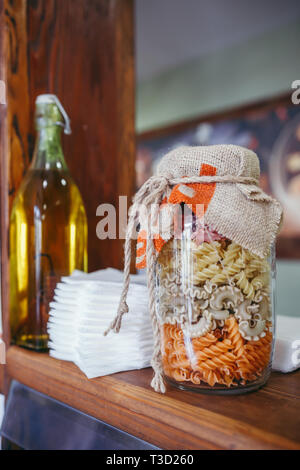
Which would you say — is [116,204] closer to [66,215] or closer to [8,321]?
[66,215]

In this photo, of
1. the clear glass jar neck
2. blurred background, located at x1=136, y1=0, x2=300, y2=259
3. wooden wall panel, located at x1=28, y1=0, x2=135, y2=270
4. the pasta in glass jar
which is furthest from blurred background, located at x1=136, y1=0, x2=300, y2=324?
the pasta in glass jar

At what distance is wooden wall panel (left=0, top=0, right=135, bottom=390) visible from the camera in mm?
674

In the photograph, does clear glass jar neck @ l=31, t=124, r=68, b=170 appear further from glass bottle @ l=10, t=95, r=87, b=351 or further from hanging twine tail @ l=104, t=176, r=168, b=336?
hanging twine tail @ l=104, t=176, r=168, b=336

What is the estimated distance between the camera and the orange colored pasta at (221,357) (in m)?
0.41

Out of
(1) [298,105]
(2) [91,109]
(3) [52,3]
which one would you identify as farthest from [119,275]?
(1) [298,105]

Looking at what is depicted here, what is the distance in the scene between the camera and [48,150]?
2.14ft

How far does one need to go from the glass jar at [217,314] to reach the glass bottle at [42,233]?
0.82ft

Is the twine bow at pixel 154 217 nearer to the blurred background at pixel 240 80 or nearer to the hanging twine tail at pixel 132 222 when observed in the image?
the hanging twine tail at pixel 132 222

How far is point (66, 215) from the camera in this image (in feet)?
2.09

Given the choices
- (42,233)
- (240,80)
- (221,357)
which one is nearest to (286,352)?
(221,357)

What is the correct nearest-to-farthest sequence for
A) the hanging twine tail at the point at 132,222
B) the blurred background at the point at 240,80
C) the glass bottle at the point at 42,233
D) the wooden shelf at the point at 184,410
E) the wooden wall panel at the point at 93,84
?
the wooden shelf at the point at 184,410, the hanging twine tail at the point at 132,222, the glass bottle at the point at 42,233, the wooden wall panel at the point at 93,84, the blurred background at the point at 240,80

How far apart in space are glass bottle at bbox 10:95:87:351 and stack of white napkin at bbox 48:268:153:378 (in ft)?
0.34

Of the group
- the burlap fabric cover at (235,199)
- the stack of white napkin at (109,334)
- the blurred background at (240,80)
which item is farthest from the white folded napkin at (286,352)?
the blurred background at (240,80)

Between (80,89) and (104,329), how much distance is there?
518mm
